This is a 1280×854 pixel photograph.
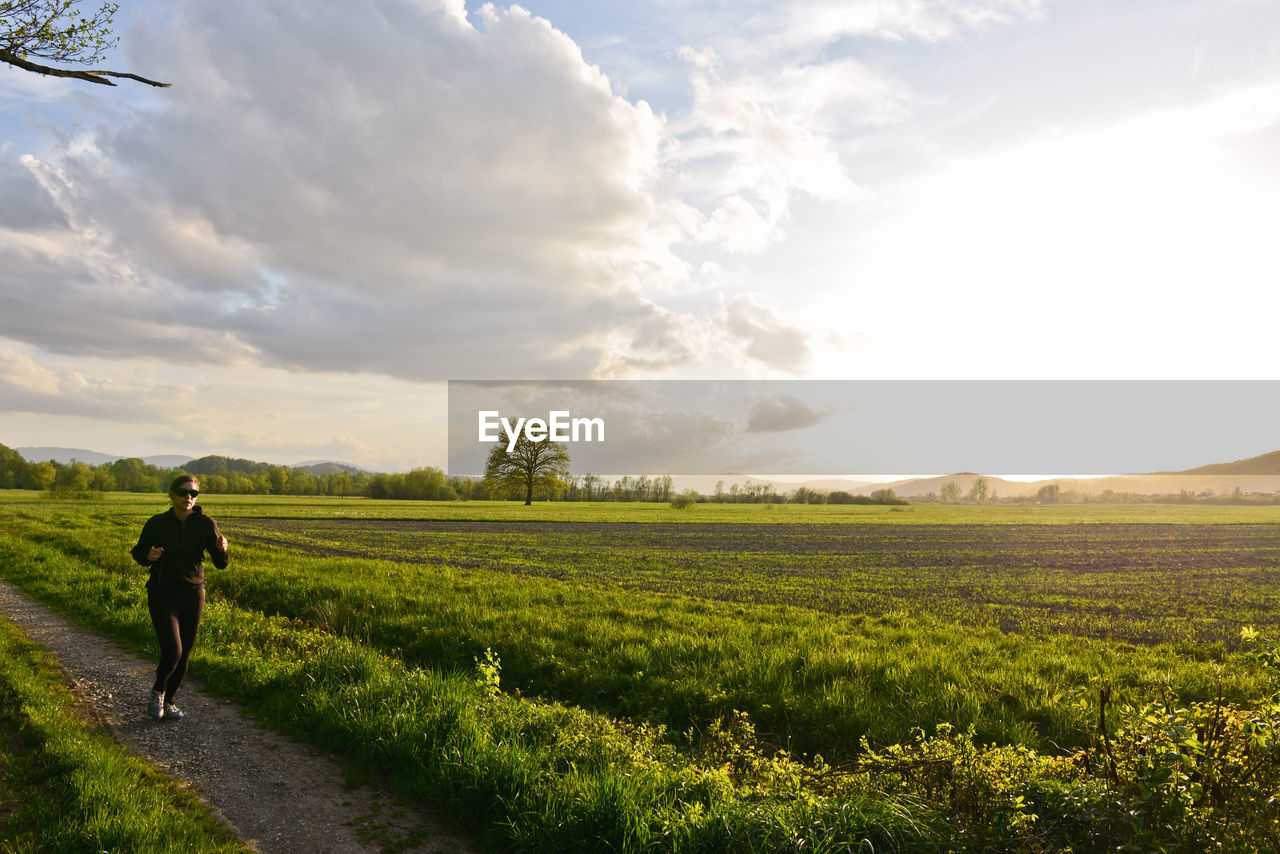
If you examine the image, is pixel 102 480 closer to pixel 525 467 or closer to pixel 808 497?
pixel 525 467

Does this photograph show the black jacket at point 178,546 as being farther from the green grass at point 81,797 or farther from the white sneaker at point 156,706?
the green grass at point 81,797

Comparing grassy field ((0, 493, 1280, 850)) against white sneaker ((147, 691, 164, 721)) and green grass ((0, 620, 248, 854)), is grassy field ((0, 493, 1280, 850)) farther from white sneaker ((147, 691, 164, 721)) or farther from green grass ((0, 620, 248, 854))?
green grass ((0, 620, 248, 854))

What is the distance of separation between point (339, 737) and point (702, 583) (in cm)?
1497

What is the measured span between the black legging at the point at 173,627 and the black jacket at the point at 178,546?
138 mm

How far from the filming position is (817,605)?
1681cm

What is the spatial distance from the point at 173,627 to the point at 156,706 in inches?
34.5

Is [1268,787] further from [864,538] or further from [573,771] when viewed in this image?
[864,538]

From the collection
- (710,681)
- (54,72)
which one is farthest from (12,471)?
(710,681)

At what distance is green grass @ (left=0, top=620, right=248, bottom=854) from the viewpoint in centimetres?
480

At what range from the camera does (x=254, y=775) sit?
6.12 m

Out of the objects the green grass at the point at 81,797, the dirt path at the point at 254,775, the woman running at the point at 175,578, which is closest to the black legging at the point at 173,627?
the woman running at the point at 175,578

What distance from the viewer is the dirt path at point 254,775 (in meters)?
5.16

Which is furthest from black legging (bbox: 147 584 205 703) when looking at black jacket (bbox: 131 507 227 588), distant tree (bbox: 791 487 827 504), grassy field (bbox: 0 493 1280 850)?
distant tree (bbox: 791 487 827 504)

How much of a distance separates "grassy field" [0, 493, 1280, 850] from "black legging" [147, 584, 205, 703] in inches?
39.6
